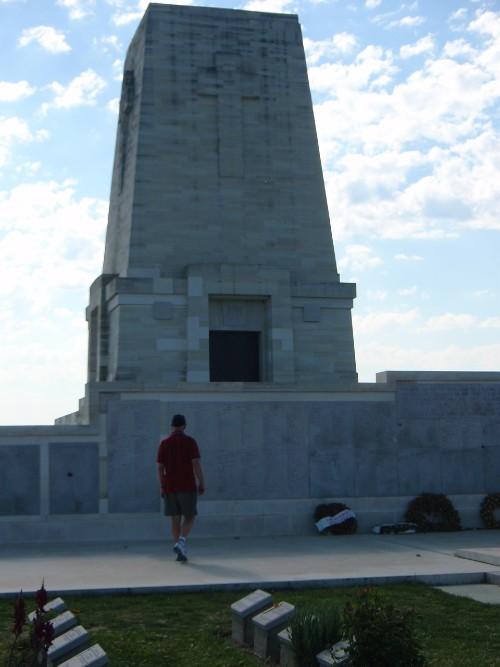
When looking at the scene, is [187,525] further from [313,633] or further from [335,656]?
[335,656]

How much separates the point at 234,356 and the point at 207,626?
12717 millimetres

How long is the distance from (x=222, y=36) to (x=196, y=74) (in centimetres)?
110

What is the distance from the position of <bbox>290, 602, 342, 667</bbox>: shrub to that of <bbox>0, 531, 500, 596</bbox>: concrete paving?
279 centimetres

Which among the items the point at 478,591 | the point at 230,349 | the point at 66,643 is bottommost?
the point at 66,643

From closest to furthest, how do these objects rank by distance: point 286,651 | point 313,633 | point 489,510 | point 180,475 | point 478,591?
point 313,633, point 286,651, point 478,591, point 180,475, point 489,510

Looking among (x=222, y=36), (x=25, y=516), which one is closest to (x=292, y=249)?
(x=222, y=36)

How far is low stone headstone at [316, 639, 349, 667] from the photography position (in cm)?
532

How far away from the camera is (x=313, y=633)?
227 inches

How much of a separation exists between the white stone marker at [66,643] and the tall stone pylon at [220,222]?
12725mm

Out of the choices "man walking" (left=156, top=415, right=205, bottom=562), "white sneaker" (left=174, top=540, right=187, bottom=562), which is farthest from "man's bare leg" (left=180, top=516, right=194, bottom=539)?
"white sneaker" (left=174, top=540, right=187, bottom=562)

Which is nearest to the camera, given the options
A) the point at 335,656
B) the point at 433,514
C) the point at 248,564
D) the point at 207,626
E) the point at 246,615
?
the point at 335,656

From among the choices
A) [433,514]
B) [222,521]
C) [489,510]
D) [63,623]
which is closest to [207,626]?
[63,623]

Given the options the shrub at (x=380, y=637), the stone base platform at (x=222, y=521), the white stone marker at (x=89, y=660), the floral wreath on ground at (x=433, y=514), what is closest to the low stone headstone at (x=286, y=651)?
the shrub at (x=380, y=637)

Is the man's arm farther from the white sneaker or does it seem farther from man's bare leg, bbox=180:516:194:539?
the white sneaker
